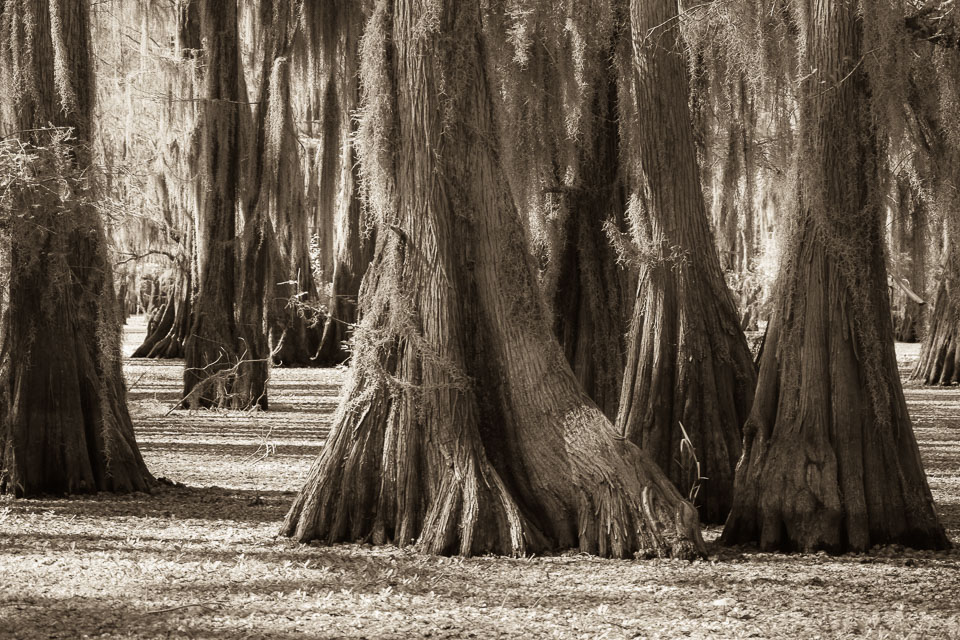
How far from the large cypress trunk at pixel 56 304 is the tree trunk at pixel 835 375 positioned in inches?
194

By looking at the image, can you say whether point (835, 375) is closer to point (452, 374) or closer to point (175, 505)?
point (452, 374)

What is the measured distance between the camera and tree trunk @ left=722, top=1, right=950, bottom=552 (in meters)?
6.70

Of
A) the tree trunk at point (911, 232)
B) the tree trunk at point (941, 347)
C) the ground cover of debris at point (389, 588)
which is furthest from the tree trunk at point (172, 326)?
the ground cover of debris at point (389, 588)

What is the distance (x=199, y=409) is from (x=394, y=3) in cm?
1026

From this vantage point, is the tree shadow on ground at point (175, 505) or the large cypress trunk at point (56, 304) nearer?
the tree shadow on ground at point (175, 505)

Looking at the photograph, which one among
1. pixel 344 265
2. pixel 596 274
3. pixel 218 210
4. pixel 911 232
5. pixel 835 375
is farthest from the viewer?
pixel 344 265

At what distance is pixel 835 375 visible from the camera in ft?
22.2

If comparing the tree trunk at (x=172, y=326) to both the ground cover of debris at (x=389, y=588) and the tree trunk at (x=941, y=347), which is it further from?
the ground cover of debris at (x=389, y=588)

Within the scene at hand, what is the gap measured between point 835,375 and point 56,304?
5731 millimetres

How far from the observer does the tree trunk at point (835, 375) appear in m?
6.70

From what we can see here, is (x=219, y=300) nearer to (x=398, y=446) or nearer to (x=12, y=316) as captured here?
(x=12, y=316)

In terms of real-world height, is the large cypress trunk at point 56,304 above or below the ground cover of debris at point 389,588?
above

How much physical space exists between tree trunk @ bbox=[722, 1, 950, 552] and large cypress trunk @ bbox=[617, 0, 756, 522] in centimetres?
88

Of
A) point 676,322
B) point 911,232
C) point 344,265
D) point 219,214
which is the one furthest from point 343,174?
point 676,322
